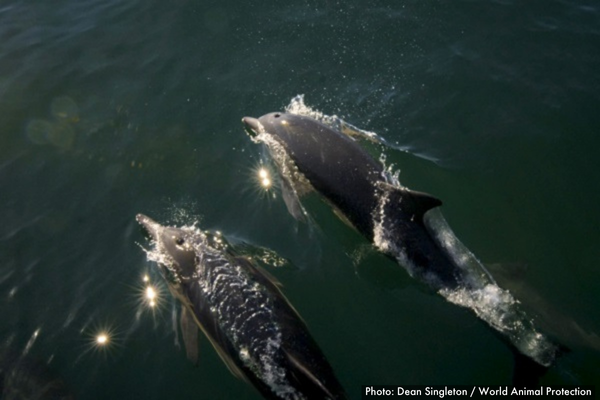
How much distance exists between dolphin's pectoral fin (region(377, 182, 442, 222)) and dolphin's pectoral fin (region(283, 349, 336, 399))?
2.31 m

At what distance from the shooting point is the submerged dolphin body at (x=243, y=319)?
518 centimetres

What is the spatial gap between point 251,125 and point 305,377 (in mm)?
4871

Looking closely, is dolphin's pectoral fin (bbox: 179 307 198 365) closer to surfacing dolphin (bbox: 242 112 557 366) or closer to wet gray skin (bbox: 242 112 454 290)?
surfacing dolphin (bbox: 242 112 557 366)

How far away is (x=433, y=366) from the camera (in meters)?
6.05

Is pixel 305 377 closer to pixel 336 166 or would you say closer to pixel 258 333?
pixel 258 333

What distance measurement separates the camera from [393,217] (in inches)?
253

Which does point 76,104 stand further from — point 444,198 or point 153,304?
point 444,198

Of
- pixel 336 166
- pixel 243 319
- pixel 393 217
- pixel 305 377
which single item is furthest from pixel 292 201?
pixel 305 377

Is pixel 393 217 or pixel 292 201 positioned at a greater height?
pixel 393 217

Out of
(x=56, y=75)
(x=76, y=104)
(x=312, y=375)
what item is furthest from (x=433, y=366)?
(x=56, y=75)

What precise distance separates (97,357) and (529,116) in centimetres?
761

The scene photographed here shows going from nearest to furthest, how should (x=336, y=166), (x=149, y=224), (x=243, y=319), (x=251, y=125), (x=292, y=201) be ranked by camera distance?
→ (x=243, y=319) → (x=336, y=166) → (x=292, y=201) → (x=149, y=224) → (x=251, y=125)

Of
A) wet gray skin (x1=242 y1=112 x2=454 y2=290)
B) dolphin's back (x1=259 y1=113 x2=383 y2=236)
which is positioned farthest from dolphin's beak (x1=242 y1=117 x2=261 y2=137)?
dolphin's back (x1=259 y1=113 x2=383 y2=236)

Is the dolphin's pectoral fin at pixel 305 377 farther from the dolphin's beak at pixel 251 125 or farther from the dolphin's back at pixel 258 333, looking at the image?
the dolphin's beak at pixel 251 125
